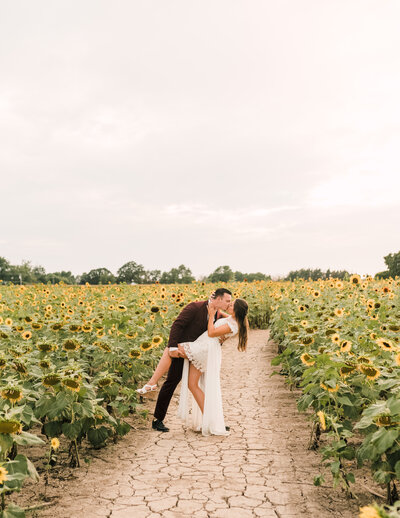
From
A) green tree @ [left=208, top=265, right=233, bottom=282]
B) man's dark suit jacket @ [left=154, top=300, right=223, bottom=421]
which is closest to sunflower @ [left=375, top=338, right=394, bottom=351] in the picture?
man's dark suit jacket @ [left=154, top=300, right=223, bottom=421]

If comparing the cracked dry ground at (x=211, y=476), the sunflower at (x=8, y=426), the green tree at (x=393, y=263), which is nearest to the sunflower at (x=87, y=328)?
the cracked dry ground at (x=211, y=476)

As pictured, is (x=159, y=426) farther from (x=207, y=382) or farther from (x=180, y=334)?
(x=180, y=334)

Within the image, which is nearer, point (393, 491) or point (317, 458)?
point (393, 491)

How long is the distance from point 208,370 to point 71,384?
74.2 inches

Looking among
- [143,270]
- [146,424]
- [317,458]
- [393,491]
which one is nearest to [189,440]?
[146,424]

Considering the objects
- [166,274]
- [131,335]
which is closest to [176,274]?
[166,274]

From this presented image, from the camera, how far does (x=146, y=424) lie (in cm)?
591

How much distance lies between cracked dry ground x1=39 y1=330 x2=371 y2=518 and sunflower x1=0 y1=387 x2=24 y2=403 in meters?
0.88

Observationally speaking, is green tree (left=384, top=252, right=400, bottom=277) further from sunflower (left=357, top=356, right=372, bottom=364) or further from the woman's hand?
sunflower (left=357, top=356, right=372, bottom=364)

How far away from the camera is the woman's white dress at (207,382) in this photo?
5.39m

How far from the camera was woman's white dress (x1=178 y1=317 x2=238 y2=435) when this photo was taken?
212 inches

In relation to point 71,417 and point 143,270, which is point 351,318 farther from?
point 143,270

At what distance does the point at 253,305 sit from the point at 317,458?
10448mm

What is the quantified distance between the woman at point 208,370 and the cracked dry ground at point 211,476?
6.6 inches
